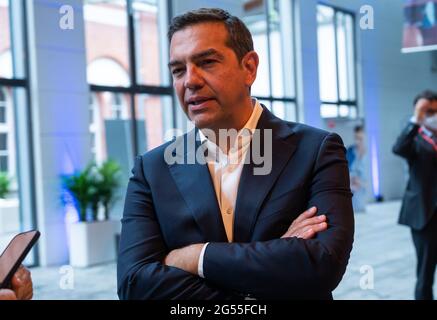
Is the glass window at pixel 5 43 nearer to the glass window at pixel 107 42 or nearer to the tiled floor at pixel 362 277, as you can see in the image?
the glass window at pixel 107 42

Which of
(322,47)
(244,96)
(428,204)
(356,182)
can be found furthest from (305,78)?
(244,96)

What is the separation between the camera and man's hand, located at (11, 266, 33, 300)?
117 cm

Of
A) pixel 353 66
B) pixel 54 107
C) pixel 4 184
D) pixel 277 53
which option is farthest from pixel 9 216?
pixel 353 66

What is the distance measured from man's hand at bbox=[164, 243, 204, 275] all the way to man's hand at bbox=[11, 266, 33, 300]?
387mm

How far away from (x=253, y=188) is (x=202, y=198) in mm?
138

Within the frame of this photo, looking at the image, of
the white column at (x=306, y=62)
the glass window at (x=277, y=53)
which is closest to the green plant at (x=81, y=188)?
the glass window at (x=277, y=53)

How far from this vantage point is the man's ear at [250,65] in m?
1.46

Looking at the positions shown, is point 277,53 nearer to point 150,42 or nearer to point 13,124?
point 150,42

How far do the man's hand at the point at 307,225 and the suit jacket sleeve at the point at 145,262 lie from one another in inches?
8.8

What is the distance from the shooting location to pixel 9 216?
21.2 ft

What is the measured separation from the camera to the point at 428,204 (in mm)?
3689
